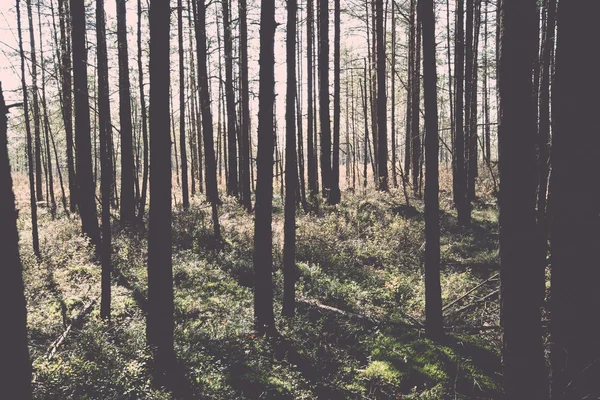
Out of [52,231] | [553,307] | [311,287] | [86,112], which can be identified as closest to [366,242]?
[311,287]

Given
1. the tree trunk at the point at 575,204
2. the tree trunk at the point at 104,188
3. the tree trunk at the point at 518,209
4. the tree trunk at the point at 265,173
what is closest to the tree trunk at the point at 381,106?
the tree trunk at the point at 265,173

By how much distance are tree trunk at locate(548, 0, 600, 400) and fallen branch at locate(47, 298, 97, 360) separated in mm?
6906

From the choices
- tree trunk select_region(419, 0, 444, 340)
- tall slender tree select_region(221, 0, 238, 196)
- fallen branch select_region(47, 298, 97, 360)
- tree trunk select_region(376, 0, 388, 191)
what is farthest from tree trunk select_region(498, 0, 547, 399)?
tall slender tree select_region(221, 0, 238, 196)

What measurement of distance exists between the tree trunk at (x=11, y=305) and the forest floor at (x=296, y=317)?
2333 millimetres

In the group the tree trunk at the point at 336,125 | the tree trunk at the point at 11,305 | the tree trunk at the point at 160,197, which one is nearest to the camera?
the tree trunk at the point at 11,305

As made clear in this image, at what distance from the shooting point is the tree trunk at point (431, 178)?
6.45 meters

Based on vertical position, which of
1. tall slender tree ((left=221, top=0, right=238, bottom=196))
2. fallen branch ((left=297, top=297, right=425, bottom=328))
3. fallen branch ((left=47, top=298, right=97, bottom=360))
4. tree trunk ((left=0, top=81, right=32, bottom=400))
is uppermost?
tall slender tree ((left=221, top=0, right=238, bottom=196))

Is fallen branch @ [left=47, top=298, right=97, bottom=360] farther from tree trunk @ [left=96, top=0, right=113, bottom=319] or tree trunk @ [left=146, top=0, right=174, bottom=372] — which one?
tree trunk @ [left=146, top=0, right=174, bottom=372]

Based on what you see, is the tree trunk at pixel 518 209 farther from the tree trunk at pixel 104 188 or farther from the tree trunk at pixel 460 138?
the tree trunk at pixel 460 138

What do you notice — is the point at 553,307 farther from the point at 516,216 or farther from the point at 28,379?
the point at 28,379

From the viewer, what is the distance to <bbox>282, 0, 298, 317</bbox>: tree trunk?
7.72m

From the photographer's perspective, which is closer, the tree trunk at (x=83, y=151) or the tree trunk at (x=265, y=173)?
the tree trunk at (x=265, y=173)

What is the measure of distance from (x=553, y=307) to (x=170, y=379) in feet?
16.7

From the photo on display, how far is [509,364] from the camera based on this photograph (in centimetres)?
430
